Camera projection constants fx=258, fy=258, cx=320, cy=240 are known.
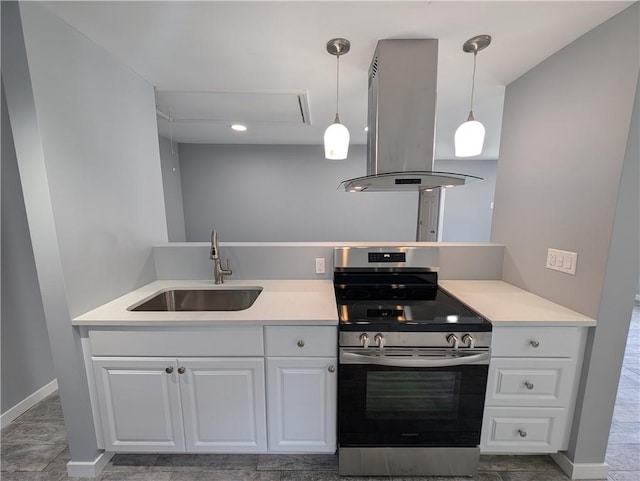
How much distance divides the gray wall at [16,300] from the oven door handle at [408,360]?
2.29m

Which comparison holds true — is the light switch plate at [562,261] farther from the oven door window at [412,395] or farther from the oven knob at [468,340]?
the oven door window at [412,395]

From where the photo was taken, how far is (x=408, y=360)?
1.23m

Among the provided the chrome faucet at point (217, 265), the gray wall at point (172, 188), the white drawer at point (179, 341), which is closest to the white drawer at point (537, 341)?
the white drawer at point (179, 341)

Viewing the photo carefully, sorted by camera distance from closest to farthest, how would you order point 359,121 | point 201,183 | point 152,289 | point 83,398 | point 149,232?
point 83,398, point 152,289, point 149,232, point 359,121, point 201,183

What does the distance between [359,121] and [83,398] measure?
3.02 meters

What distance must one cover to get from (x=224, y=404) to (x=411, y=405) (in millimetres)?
961

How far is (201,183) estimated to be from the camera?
12.7 feet

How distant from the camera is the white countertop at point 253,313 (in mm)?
1251

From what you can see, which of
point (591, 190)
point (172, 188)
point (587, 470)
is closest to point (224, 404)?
point (587, 470)

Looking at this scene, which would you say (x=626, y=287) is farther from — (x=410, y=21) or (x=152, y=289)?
(x=152, y=289)

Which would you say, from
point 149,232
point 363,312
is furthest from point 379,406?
point 149,232

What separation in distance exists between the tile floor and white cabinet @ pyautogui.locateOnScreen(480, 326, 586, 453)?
0.51 feet

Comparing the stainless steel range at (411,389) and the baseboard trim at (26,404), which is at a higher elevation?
the stainless steel range at (411,389)

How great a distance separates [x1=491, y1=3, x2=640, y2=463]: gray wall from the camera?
3.80 ft
